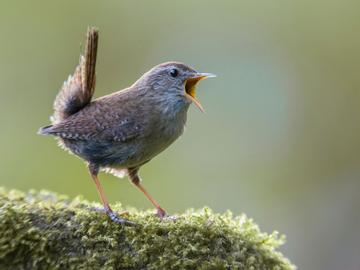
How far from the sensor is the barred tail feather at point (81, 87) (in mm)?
3884

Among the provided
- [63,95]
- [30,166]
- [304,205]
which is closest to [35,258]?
[63,95]

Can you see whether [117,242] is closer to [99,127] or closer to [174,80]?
[99,127]

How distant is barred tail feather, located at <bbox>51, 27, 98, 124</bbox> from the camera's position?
3.88m

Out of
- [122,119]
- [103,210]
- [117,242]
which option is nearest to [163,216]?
[103,210]

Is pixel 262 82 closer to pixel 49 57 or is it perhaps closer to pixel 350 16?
pixel 350 16

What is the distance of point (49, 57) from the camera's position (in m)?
8.95

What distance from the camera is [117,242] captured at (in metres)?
2.86

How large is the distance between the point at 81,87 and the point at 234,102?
5683 millimetres

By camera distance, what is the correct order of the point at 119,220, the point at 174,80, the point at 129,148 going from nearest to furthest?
the point at 119,220
the point at 129,148
the point at 174,80

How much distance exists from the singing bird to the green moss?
63 centimetres

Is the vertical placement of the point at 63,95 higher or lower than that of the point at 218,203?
lower

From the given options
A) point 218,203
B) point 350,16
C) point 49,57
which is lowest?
point 218,203

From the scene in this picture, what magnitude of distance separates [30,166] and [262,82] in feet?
13.8

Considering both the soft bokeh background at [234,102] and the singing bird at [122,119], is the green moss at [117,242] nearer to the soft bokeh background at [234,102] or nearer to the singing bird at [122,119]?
the singing bird at [122,119]
